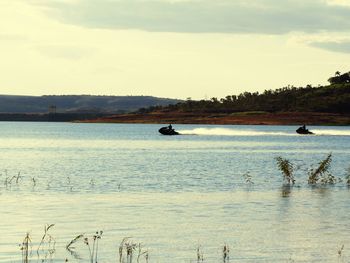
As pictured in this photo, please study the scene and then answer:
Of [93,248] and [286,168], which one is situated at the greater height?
[286,168]

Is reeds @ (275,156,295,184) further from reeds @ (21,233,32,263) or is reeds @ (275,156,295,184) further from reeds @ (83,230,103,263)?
reeds @ (21,233,32,263)

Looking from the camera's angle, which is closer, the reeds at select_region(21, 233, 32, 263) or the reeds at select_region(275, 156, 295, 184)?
the reeds at select_region(21, 233, 32, 263)

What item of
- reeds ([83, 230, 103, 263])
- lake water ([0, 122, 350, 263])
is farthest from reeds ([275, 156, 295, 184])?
reeds ([83, 230, 103, 263])

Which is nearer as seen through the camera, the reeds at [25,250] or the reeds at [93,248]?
the reeds at [25,250]

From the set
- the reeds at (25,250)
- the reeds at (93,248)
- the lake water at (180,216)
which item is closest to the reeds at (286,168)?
the lake water at (180,216)

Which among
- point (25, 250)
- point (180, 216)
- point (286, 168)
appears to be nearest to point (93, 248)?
point (25, 250)

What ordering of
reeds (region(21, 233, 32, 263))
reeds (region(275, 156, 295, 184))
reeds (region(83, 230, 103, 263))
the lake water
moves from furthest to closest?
reeds (region(275, 156, 295, 184))
the lake water
reeds (region(83, 230, 103, 263))
reeds (region(21, 233, 32, 263))

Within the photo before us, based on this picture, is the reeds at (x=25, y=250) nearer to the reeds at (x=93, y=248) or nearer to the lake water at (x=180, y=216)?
the lake water at (x=180, y=216)

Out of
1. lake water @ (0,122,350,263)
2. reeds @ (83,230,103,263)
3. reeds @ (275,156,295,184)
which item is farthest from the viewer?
reeds @ (275,156,295,184)

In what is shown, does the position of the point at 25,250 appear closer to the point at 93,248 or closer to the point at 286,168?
the point at 93,248

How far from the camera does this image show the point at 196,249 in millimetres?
29703

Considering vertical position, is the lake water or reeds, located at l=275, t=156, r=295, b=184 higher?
reeds, located at l=275, t=156, r=295, b=184

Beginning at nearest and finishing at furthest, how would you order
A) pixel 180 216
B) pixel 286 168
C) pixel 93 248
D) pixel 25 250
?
pixel 25 250 → pixel 93 248 → pixel 180 216 → pixel 286 168

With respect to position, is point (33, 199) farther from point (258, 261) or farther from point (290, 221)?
point (258, 261)
